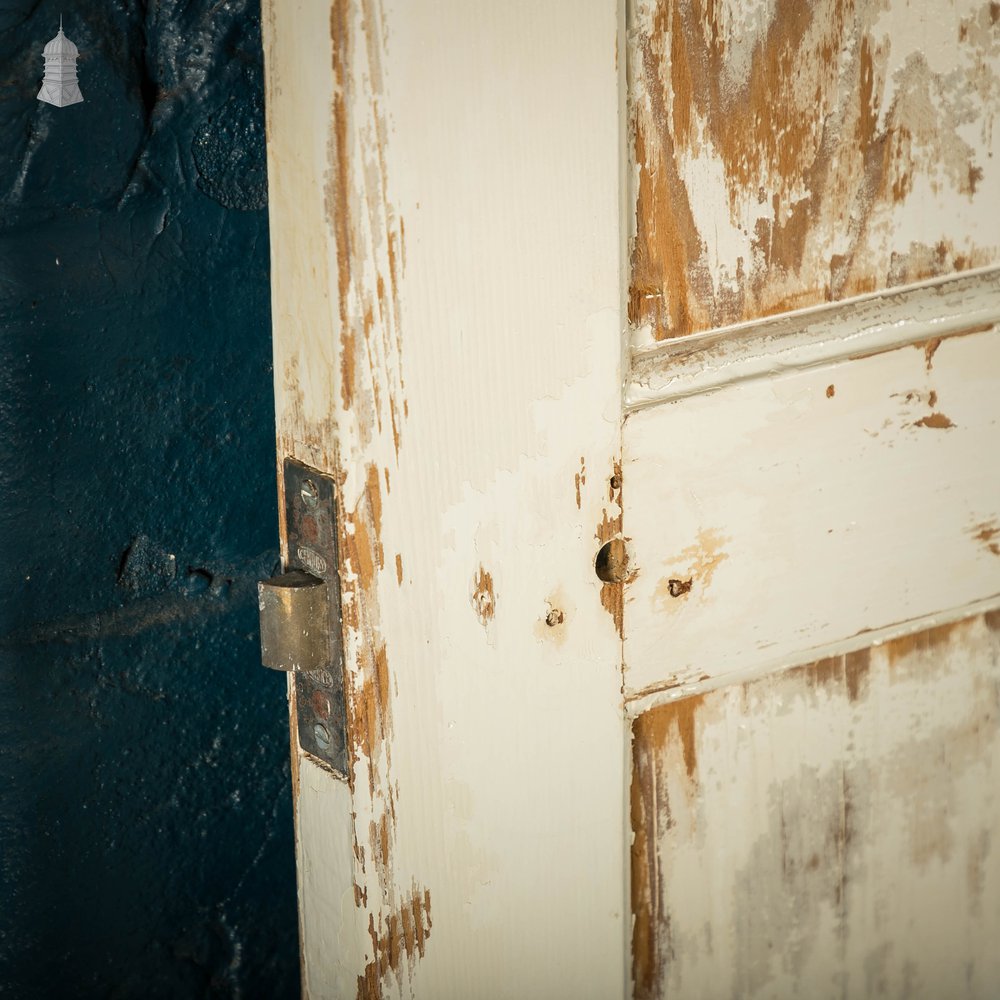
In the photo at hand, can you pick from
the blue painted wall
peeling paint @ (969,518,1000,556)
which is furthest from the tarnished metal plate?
peeling paint @ (969,518,1000,556)

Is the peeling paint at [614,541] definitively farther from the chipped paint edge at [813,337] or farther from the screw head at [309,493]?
the screw head at [309,493]

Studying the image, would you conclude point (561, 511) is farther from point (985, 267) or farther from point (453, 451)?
point (985, 267)

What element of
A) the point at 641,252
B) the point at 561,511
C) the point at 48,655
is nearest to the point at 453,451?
the point at 561,511

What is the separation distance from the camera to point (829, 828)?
1.03 meters

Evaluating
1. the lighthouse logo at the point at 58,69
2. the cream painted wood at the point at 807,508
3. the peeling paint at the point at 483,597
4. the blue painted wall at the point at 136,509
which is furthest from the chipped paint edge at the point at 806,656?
the lighthouse logo at the point at 58,69

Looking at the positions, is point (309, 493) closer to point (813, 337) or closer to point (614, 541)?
point (614, 541)

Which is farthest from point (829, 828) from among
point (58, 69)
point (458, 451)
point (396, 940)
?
point (58, 69)

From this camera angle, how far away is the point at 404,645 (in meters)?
0.81

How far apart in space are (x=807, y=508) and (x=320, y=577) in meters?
0.37

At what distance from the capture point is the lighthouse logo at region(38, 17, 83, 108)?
100 cm

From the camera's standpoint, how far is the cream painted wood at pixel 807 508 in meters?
0.87

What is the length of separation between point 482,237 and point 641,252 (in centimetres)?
13

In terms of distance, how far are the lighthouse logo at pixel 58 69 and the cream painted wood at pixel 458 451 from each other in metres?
0.35

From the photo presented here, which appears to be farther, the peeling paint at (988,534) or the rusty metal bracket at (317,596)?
the peeling paint at (988,534)
